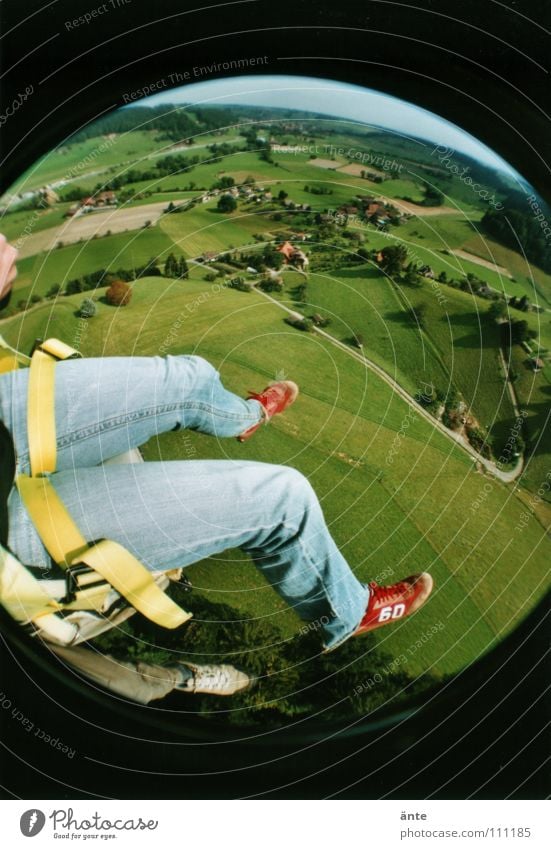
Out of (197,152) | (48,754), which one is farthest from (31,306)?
(48,754)

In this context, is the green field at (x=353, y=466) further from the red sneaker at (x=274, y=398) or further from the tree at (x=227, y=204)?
the tree at (x=227, y=204)

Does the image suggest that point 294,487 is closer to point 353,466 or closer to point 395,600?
point 353,466

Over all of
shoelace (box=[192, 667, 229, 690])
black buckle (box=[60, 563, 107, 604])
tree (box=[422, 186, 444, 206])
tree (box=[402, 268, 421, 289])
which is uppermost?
tree (box=[422, 186, 444, 206])

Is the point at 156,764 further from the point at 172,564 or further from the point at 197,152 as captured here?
the point at 197,152

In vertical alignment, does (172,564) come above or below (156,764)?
above

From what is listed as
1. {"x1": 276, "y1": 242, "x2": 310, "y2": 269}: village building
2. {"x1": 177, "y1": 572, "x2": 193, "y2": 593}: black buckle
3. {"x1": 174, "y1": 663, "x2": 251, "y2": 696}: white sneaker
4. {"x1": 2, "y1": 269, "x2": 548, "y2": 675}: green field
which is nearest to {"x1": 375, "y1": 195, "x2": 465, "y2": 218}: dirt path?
{"x1": 276, "y1": 242, "x2": 310, "y2": 269}: village building

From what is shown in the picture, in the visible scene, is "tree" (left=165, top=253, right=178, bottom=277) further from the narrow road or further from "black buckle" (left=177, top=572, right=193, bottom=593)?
"black buckle" (left=177, top=572, right=193, bottom=593)
